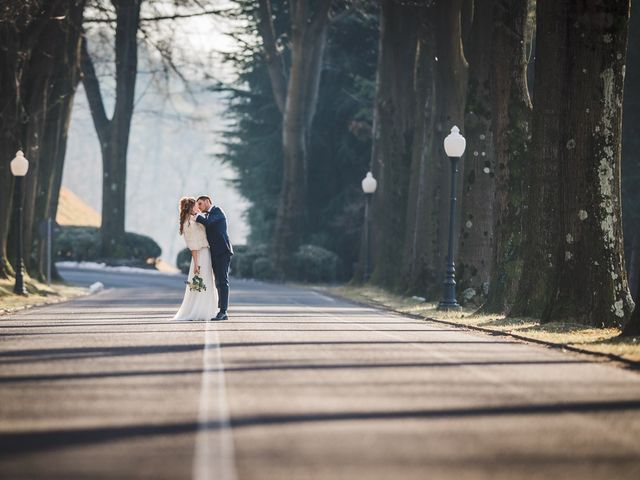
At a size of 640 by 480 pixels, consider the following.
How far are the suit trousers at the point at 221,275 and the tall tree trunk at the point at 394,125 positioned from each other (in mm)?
19112

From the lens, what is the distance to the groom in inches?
1032

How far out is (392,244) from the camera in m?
47.1

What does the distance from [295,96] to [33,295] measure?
75.5 feet

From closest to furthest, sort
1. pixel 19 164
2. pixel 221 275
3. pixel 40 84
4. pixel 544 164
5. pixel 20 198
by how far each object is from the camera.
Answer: pixel 544 164, pixel 221 275, pixel 19 164, pixel 20 198, pixel 40 84

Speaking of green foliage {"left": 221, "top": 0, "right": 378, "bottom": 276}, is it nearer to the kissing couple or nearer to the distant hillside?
the kissing couple

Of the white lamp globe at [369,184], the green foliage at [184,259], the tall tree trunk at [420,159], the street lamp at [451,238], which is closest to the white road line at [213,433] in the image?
the street lamp at [451,238]

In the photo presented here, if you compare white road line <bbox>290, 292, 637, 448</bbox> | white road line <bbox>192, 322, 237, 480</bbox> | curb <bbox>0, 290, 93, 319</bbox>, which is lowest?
white road line <bbox>192, 322, 237, 480</bbox>

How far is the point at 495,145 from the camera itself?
30.0 metres

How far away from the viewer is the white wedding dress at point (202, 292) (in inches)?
1037

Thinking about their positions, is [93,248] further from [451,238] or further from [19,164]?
[451,238]

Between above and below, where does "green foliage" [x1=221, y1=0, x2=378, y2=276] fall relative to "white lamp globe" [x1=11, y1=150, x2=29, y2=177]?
above

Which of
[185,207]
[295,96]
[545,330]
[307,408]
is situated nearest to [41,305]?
[185,207]

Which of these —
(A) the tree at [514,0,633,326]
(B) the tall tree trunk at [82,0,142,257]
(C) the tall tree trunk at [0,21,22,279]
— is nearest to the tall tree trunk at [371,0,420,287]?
(C) the tall tree trunk at [0,21,22,279]

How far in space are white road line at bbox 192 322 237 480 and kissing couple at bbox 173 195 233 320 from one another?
11.2 meters
